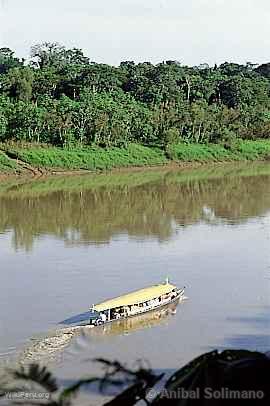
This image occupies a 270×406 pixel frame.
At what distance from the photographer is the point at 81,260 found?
356 inches

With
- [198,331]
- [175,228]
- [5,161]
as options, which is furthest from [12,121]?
[198,331]

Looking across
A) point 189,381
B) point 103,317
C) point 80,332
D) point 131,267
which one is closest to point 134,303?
point 103,317

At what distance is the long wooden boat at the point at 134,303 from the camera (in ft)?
20.5

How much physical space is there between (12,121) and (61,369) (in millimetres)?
18056

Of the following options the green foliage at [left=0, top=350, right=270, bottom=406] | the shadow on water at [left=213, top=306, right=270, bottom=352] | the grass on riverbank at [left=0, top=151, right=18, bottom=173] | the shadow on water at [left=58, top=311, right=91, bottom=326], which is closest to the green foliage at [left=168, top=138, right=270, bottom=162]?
the grass on riverbank at [left=0, top=151, right=18, bottom=173]

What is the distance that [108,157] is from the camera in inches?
894

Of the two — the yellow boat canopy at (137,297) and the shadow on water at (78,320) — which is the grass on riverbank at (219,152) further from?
the shadow on water at (78,320)

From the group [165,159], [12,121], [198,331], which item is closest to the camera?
[198,331]

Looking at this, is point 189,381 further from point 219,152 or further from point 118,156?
point 219,152

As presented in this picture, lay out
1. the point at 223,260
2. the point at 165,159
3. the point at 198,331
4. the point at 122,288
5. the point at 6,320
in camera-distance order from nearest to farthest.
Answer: the point at 198,331
the point at 6,320
the point at 122,288
the point at 223,260
the point at 165,159

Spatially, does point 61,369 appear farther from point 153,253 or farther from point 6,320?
point 153,253

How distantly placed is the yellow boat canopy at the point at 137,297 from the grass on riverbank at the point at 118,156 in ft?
45.5

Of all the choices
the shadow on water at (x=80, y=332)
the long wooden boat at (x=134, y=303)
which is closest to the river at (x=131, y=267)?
the shadow on water at (x=80, y=332)

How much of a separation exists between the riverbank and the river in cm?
304
